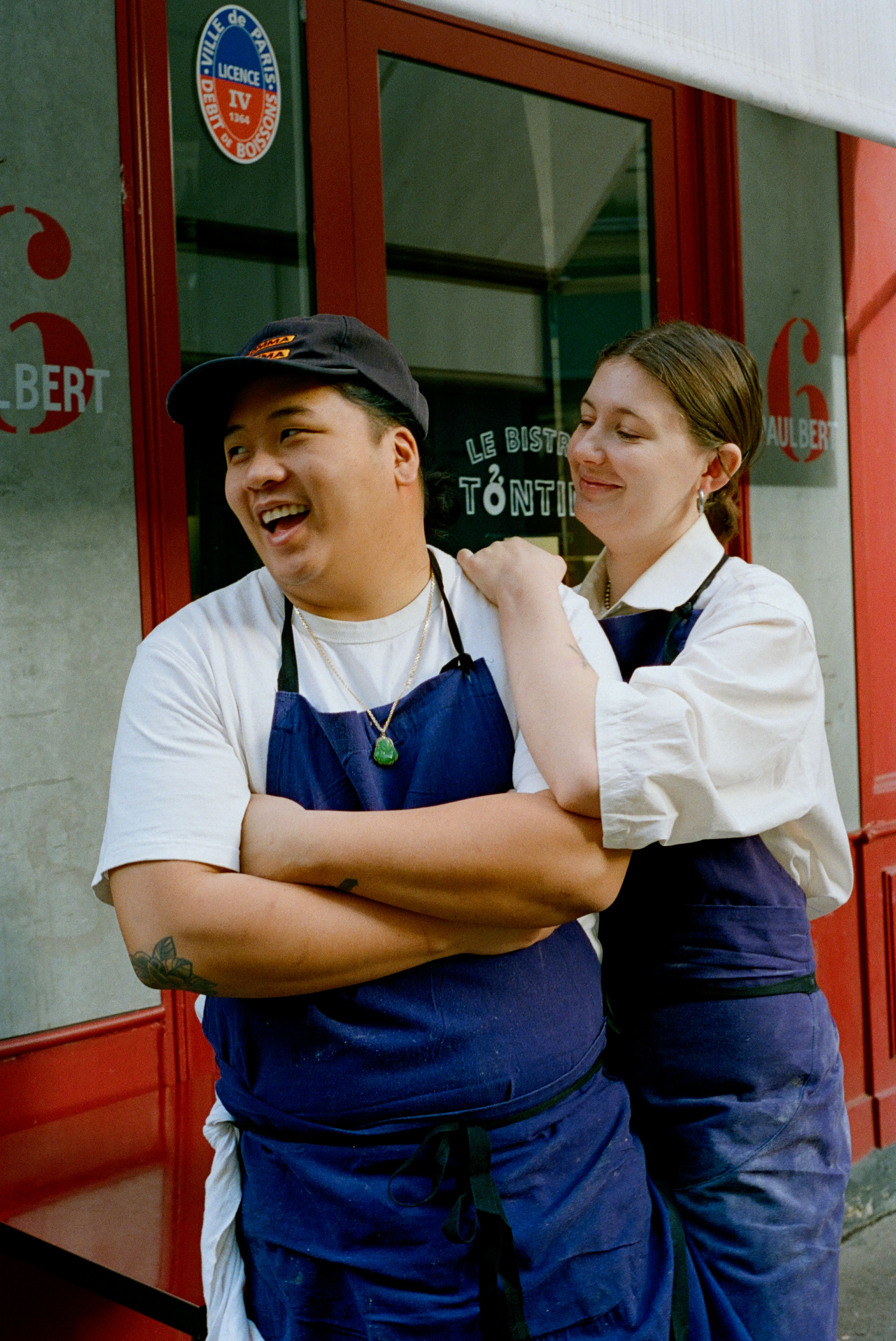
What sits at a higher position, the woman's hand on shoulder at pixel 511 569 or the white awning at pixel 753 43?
the white awning at pixel 753 43

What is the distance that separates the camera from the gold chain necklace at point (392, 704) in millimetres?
1605

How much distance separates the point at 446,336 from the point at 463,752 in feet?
7.02

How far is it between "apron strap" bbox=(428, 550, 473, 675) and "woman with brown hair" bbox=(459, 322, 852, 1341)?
0.05m

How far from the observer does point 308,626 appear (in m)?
1.70

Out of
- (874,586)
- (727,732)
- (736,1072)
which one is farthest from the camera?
(874,586)

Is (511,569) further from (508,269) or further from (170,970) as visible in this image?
(508,269)

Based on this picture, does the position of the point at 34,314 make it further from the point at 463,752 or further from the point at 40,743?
the point at 463,752

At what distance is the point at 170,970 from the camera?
1.49m

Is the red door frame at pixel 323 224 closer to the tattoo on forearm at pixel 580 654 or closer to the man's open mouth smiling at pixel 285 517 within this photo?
the man's open mouth smiling at pixel 285 517

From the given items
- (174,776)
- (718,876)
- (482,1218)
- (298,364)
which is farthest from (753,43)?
(482,1218)

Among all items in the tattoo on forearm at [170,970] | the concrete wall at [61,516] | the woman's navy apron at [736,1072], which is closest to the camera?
the tattoo on forearm at [170,970]

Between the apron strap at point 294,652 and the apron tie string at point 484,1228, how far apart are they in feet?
1.92

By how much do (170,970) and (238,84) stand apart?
2.29 metres

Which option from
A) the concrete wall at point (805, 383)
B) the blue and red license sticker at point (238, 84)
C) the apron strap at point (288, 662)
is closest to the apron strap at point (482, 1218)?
the apron strap at point (288, 662)
